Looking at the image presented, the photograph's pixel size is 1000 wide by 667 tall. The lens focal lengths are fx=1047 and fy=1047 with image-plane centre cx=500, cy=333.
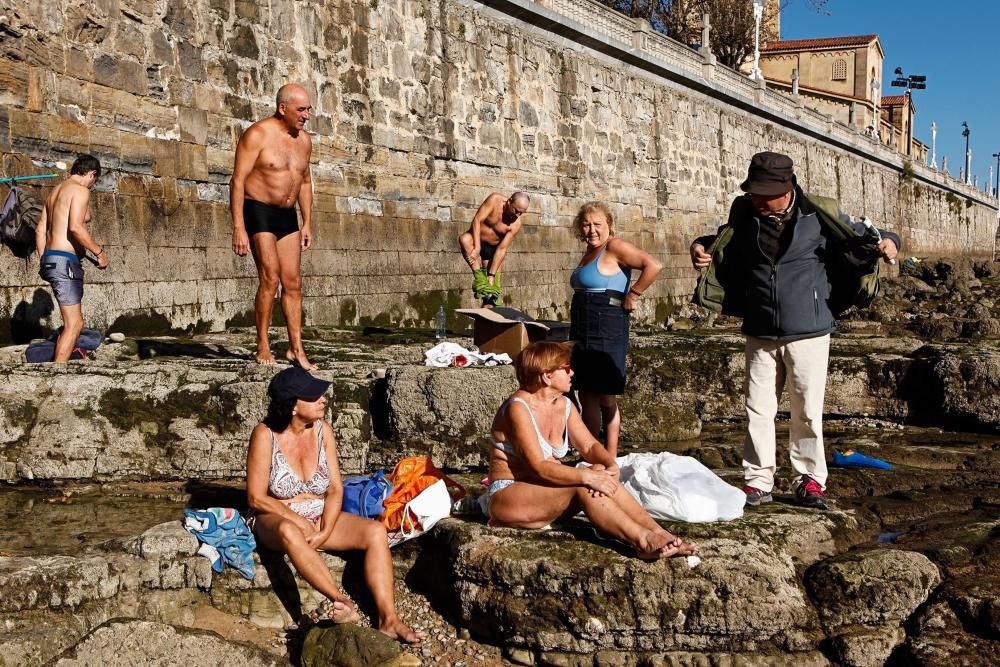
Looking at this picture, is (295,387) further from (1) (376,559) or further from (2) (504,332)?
(2) (504,332)

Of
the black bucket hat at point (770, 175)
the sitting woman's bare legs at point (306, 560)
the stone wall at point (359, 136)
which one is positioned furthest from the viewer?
the stone wall at point (359, 136)

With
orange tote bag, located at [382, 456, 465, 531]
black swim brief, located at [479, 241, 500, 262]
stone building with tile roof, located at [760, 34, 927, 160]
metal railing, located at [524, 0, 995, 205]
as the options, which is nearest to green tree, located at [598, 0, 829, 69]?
metal railing, located at [524, 0, 995, 205]

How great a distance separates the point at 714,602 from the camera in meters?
3.79

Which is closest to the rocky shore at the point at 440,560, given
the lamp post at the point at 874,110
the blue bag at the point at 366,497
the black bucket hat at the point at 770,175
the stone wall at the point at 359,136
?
the blue bag at the point at 366,497

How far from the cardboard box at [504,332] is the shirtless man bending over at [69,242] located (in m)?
2.51

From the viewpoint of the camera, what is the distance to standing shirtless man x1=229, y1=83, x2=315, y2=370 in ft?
19.9

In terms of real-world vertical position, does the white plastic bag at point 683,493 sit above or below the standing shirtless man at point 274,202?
below

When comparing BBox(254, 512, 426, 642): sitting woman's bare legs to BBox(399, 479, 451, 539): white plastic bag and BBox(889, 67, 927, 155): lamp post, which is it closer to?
BBox(399, 479, 451, 539): white plastic bag

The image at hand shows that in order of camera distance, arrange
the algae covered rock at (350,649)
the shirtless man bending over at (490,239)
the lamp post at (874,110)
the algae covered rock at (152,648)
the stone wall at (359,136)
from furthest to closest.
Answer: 1. the lamp post at (874,110)
2. the shirtless man bending over at (490,239)
3. the stone wall at (359,136)
4. the algae covered rock at (350,649)
5. the algae covered rock at (152,648)

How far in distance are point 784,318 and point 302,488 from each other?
2250 mm

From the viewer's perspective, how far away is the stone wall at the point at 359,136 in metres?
7.86

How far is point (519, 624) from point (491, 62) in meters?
10.7

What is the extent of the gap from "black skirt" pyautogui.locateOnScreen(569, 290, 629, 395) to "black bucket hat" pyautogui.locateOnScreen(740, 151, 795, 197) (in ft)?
3.95

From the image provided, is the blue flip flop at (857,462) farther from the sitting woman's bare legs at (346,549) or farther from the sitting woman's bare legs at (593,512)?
the sitting woman's bare legs at (346,549)
